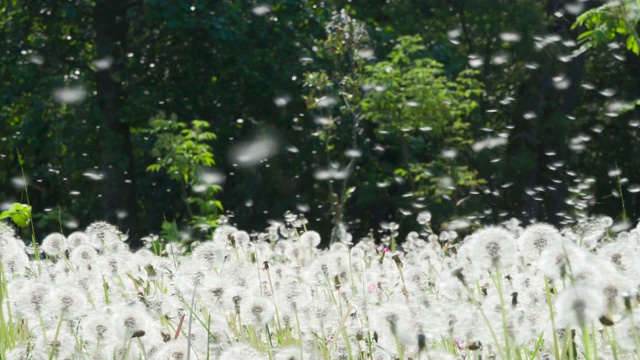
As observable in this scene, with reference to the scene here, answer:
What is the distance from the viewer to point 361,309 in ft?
8.80

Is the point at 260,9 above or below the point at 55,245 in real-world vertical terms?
above

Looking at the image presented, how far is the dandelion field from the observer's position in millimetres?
1665

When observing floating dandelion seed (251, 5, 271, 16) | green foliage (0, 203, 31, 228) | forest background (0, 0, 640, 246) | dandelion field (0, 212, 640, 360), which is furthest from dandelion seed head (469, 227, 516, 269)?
floating dandelion seed (251, 5, 271, 16)

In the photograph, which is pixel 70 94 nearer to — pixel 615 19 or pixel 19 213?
pixel 615 19

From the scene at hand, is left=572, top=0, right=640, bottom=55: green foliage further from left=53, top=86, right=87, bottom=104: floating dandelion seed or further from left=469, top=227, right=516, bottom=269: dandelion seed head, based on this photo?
left=53, top=86, right=87, bottom=104: floating dandelion seed

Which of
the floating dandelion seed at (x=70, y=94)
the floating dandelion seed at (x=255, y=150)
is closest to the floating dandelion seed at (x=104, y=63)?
the floating dandelion seed at (x=70, y=94)

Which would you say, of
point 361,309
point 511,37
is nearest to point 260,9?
point 511,37

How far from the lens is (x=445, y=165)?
55.2ft

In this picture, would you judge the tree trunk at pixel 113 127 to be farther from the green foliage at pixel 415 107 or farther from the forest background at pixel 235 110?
the green foliage at pixel 415 107

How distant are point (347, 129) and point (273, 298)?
14.2 m

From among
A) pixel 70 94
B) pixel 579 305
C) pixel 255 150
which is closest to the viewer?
pixel 579 305

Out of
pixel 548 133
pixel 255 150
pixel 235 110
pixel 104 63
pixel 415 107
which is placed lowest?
pixel 255 150

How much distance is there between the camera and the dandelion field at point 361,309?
1665mm

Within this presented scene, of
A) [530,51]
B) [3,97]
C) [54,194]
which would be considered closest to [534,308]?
[3,97]
